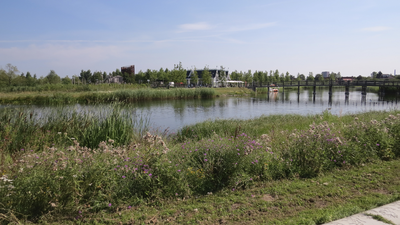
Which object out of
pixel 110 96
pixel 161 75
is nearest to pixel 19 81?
pixel 110 96

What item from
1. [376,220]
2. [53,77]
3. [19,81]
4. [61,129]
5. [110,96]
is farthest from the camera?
[53,77]

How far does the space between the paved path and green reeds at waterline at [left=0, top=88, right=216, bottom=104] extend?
22.7 meters

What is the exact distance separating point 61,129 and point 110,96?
73.5ft

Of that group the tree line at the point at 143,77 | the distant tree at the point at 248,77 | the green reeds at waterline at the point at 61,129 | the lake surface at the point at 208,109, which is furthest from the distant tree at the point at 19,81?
the distant tree at the point at 248,77

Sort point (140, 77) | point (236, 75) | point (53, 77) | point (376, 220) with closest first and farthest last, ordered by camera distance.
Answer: point (376, 220)
point (53, 77)
point (140, 77)
point (236, 75)

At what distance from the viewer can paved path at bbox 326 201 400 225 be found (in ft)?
9.36

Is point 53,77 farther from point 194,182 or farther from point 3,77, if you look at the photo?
point 194,182

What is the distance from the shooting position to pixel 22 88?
37531mm

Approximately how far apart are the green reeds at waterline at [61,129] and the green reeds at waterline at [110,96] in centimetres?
1582

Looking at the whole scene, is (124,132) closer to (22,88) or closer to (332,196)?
(332,196)

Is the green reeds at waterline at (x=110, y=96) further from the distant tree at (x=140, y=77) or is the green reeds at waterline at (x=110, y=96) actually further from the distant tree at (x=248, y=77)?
the distant tree at (x=248, y=77)

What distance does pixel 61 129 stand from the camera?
802cm

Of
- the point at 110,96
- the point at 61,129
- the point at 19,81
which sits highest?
the point at 19,81

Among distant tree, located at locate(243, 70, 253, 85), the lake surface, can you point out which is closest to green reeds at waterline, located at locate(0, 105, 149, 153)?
the lake surface
